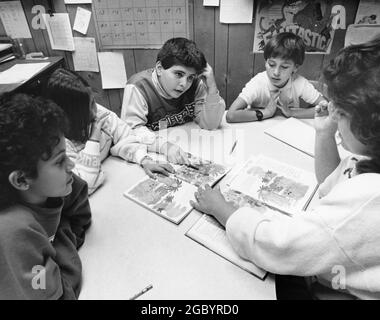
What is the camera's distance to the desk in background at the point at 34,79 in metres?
1.31

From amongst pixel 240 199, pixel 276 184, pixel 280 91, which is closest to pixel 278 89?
pixel 280 91

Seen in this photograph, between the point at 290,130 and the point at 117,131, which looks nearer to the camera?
the point at 117,131

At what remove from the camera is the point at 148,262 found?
0.74 m

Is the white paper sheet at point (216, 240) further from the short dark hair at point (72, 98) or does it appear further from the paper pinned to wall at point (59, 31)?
the paper pinned to wall at point (59, 31)

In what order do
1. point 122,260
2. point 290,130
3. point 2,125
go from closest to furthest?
point 2,125, point 122,260, point 290,130

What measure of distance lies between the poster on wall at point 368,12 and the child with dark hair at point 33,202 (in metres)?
1.47

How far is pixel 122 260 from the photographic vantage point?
745mm

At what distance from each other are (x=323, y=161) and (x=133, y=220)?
660mm

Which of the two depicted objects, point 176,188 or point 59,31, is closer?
point 176,188

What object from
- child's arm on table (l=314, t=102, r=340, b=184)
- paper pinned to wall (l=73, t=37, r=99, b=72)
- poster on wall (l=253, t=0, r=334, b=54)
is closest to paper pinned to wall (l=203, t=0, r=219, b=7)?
poster on wall (l=253, t=0, r=334, b=54)

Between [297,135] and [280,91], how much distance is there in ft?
1.20

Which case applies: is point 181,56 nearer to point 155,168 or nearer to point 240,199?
point 155,168
